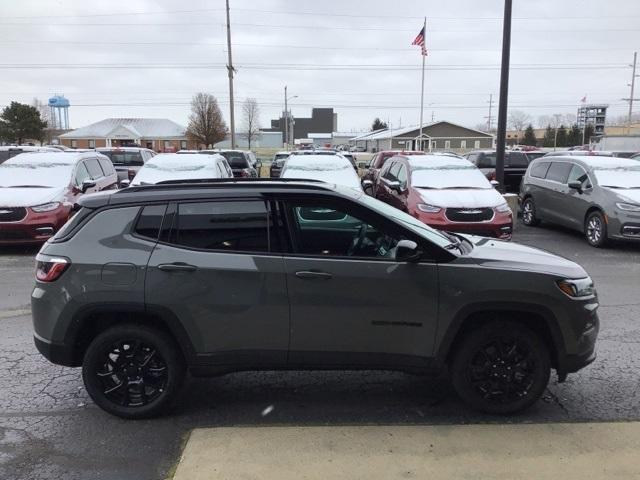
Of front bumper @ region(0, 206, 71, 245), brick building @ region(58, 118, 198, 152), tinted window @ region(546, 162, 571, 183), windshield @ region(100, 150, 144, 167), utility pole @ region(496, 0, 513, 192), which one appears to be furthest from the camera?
brick building @ region(58, 118, 198, 152)

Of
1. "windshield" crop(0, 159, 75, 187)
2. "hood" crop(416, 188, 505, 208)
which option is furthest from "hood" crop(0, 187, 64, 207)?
"hood" crop(416, 188, 505, 208)

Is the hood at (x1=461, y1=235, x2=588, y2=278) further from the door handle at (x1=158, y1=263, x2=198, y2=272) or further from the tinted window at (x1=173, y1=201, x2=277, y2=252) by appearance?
the door handle at (x1=158, y1=263, x2=198, y2=272)

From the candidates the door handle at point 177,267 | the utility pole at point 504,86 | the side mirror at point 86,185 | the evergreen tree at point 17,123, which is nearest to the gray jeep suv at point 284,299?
the door handle at point 177,267

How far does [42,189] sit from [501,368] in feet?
31.0

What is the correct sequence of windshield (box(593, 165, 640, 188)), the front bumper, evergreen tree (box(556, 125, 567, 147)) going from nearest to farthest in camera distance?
1. the front bumper
2. windshield (box(593, 165, 640, 188))
3. evergreen tree (box(556, 125, 567, 147))

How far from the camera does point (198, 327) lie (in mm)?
3742

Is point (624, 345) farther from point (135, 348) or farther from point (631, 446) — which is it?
point (135, 348)

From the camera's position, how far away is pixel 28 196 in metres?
10.1

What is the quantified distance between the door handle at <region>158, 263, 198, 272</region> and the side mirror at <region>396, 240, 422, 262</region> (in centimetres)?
135

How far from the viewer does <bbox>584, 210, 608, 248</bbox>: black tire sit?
10.5 meters

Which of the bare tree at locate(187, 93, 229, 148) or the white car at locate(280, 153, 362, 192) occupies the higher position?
the bare tree at locate(187, 93, 229, 148)

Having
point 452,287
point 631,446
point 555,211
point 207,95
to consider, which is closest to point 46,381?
point 452,287

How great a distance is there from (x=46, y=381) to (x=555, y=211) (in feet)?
35.7

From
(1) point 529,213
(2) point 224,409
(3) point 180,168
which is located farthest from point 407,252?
(1) point 529,213
